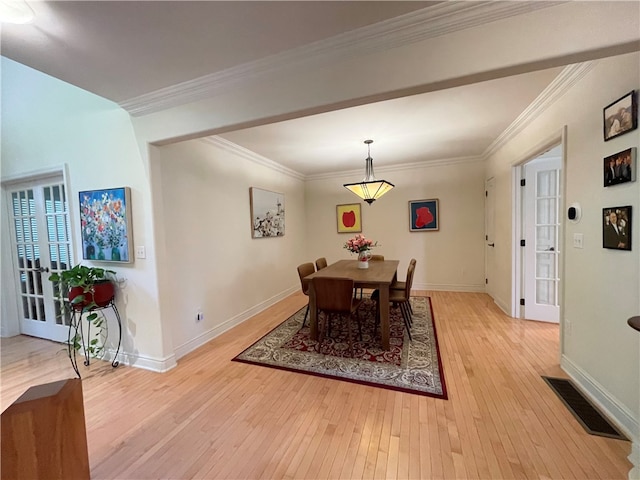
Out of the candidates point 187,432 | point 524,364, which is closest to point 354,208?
point 524,364

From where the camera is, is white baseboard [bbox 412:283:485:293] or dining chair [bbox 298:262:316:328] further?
white baseboard [bbox 412:283:485:293]

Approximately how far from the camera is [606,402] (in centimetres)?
172

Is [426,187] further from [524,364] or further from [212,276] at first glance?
[212,276]

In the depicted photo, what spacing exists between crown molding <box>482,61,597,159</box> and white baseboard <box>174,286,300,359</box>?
414 cm

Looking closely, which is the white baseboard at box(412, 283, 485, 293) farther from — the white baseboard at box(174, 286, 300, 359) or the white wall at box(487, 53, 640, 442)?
the white baseboard at box(174, 286, 300, 359)

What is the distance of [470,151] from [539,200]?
1.45m

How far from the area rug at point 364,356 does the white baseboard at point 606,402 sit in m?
0.96

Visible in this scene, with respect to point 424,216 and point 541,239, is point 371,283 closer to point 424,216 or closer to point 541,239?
point 541,239

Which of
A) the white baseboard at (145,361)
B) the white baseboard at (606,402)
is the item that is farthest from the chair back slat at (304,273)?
the white baseboard at (606,402)

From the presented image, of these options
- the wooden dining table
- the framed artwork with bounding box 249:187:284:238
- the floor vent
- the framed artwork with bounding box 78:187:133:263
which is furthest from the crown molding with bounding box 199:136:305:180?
the floor vent

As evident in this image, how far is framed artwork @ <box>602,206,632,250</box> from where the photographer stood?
1.53 meters

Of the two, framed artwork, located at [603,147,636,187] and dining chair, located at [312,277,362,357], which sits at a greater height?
framed artwork, located at [603,147,636,187]

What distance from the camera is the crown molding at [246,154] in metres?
3.23

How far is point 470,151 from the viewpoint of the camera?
169 inches
